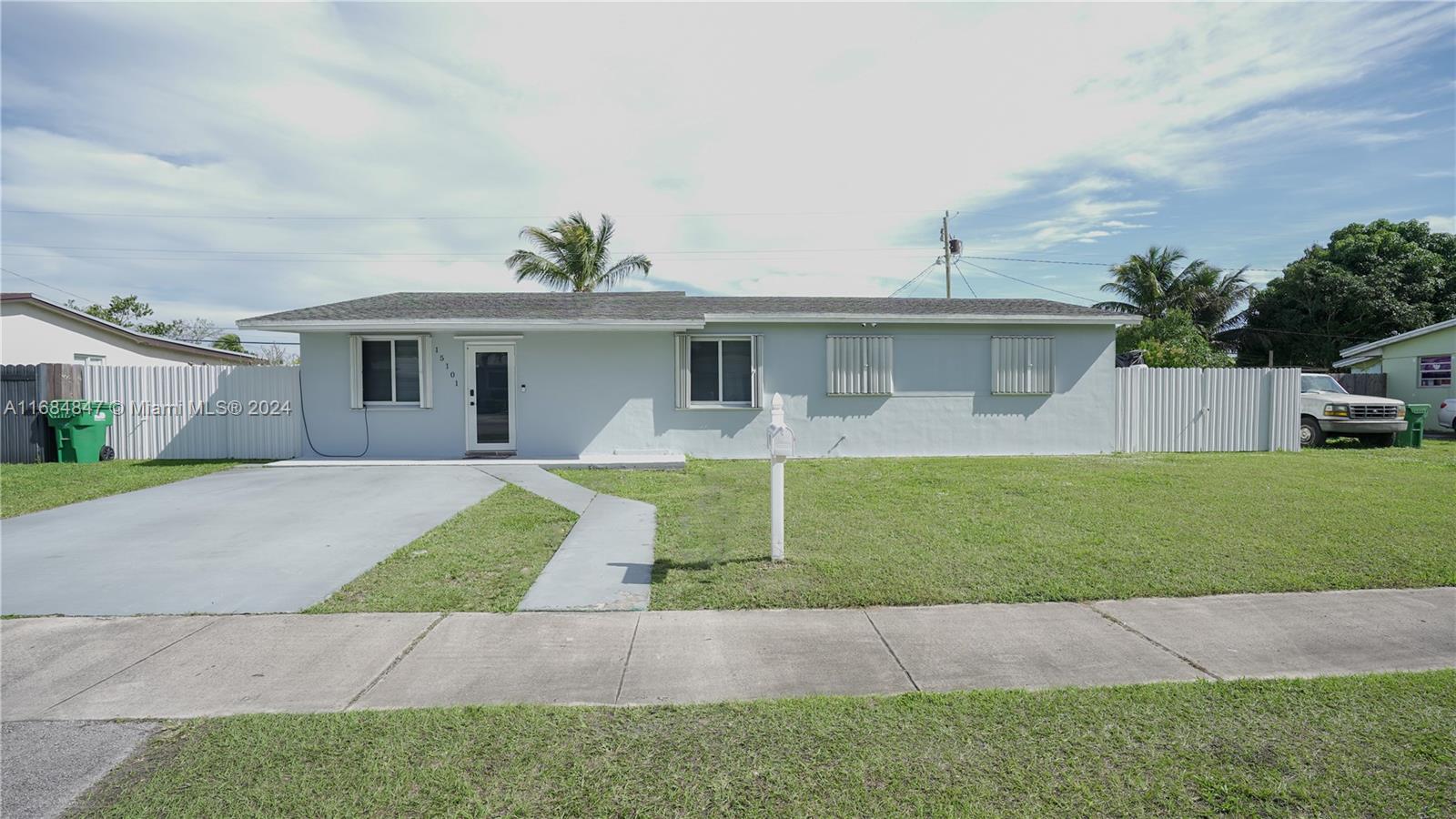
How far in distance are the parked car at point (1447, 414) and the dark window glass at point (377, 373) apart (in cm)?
2602

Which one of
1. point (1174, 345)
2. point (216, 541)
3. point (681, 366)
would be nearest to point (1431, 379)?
point (1174, 345)

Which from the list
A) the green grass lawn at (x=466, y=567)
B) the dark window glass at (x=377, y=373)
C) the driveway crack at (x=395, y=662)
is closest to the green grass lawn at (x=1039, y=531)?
the green grass lawn at (x=466, y=567)

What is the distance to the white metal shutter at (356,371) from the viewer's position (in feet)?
41.5

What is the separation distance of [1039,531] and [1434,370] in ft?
70.4

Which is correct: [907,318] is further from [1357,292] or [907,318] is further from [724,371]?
[1357,292]

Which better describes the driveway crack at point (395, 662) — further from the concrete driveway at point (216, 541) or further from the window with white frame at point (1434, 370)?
the window with white frame at point (1434, 370)

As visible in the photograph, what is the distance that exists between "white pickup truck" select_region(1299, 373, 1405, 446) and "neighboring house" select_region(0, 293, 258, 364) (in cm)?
2817

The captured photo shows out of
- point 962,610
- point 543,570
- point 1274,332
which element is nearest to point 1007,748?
point 962,610

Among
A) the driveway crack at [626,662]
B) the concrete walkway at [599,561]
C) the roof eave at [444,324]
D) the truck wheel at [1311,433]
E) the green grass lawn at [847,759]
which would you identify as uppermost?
the roof eave at [444,324]

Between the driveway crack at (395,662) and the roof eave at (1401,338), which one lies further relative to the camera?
the roof eave at (1401,338)

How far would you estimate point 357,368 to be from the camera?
12703mm

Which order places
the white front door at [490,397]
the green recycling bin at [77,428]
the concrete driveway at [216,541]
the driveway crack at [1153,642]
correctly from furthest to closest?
the white front door at [490,397], the green recycling bin at [77,428], the concrete driveway at [216,541], the driveway crack at [1153,642]

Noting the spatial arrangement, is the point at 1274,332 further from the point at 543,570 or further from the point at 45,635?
the point at 45,635

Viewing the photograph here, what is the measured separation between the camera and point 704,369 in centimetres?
1337
